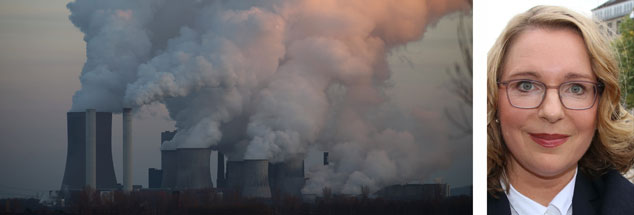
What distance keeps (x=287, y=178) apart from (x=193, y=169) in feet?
1.46

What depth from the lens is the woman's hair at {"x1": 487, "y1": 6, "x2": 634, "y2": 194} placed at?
11.5 feet

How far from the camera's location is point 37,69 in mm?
3285

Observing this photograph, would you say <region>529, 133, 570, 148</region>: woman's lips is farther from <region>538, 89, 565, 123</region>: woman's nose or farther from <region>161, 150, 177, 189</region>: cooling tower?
<region>161, 150, 177, 189</region>: cooling tower

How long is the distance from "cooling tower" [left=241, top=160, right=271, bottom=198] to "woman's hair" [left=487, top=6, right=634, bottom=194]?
1.10m

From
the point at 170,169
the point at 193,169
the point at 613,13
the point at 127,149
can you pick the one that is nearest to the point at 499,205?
the point at 613,13

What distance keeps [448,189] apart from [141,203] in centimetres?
151

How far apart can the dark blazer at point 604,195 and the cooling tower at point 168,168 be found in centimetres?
187

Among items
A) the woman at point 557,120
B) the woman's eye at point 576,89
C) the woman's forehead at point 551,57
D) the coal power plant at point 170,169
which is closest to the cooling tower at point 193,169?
the coal power plant at point 170,169

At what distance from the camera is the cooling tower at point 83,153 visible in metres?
3.30

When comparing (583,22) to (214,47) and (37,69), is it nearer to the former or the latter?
(214,47)

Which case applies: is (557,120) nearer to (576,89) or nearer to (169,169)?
(576,89)

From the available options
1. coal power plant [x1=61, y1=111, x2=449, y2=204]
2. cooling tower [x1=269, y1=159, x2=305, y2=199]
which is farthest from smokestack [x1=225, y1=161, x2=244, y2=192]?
cooling tower [x1=269, y1=159, x2=305, y2=199]

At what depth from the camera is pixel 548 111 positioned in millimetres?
3422

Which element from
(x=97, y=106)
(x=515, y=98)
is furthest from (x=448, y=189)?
(x=97, y=106)
